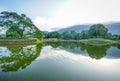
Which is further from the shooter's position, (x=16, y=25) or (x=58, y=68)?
(x=16, y=25)

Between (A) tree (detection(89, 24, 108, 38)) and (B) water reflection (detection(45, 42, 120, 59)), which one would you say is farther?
(A) tree (detection(89, 24, 108, 38))

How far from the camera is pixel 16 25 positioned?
37219mm

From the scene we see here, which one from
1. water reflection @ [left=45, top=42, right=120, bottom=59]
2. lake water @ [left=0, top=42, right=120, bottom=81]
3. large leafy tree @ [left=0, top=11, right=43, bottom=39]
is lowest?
water reflection @ [left=45, top=42, right=120, bottom=59]

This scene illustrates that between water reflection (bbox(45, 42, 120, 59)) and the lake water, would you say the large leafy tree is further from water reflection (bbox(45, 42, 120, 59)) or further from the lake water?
the lake water

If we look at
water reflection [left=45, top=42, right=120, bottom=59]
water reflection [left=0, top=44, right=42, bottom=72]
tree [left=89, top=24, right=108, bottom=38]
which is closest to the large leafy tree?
water reflection [left=45, top=42, right=120, bottom=59]

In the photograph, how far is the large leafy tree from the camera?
36562mm

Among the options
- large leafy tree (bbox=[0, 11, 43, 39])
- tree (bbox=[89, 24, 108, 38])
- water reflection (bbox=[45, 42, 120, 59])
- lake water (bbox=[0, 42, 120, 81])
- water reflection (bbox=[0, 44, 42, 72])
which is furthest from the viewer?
tree (bbox=[89, 24, 108, 38])

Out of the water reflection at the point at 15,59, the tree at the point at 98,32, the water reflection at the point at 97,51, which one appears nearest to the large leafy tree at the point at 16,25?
the water reflection at the point at 97,51

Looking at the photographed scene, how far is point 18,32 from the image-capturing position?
37.8 meters

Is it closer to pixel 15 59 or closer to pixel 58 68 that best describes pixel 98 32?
pixel 15 59

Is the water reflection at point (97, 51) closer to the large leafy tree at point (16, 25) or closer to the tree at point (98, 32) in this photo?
the large leafy tree at point (16, 25)

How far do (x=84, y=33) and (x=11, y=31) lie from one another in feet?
120

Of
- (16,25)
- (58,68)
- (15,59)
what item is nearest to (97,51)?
(15,59)

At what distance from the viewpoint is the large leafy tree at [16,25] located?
120 ft
